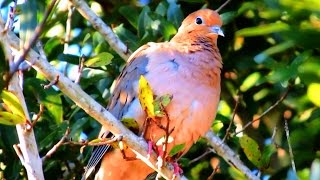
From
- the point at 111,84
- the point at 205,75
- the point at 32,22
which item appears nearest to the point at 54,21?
the point at 111,84

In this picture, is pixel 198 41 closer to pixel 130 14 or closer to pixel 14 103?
pixel 130 14

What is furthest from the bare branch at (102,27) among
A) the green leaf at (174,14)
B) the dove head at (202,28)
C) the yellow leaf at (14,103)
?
the yellow leaf at (14,103)

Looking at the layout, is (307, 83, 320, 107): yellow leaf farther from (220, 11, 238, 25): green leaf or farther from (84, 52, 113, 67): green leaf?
(220, 11, 238, 25): green leaf

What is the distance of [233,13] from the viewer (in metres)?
4.13

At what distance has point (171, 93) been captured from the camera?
3326 mm

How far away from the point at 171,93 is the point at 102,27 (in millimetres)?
598

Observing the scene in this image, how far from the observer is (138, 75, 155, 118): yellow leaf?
9.16 ft

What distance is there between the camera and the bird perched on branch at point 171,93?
3.36 m

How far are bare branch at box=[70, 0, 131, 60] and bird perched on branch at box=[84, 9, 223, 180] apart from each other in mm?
168

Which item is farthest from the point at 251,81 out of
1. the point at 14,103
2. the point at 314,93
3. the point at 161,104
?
the point at 314,93

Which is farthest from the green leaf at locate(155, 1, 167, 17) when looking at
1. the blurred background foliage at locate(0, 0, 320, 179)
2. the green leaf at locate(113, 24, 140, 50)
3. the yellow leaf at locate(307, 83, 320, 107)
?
Result: the yellow leaf at locate(307, 83, 320, 107)

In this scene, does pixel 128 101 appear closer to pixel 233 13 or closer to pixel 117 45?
pixel 117 45

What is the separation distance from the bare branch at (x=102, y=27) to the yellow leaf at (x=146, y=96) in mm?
953

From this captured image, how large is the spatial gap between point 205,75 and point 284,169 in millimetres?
901
